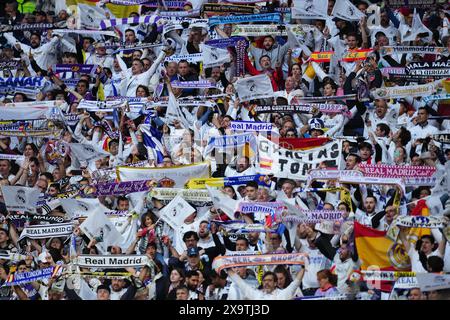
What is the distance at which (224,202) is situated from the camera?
25438 mm

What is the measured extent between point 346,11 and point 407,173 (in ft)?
15.5

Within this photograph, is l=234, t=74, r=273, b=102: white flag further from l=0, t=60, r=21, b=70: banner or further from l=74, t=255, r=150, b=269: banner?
l=0, t=60, r=21, b=70: banner

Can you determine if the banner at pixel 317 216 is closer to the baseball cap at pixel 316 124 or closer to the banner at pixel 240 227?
the banner at pixel 240 227

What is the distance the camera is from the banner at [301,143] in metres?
26.5

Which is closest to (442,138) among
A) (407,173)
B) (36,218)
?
(407,173)

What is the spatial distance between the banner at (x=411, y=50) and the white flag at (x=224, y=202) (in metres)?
4.75

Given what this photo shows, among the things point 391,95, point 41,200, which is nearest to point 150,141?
point 41,200

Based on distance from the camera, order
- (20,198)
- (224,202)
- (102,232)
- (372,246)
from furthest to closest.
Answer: (20,198)
(224,202)
(102,232)
(372,246)

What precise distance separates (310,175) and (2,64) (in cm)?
774

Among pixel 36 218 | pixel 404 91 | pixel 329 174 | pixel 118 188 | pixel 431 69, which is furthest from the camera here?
pixel 431 69

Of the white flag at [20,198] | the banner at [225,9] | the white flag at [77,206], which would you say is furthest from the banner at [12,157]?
the banner at [225,9]

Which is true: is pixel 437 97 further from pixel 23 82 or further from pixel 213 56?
pixel 23 82

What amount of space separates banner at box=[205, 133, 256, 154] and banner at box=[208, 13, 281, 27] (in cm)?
334
